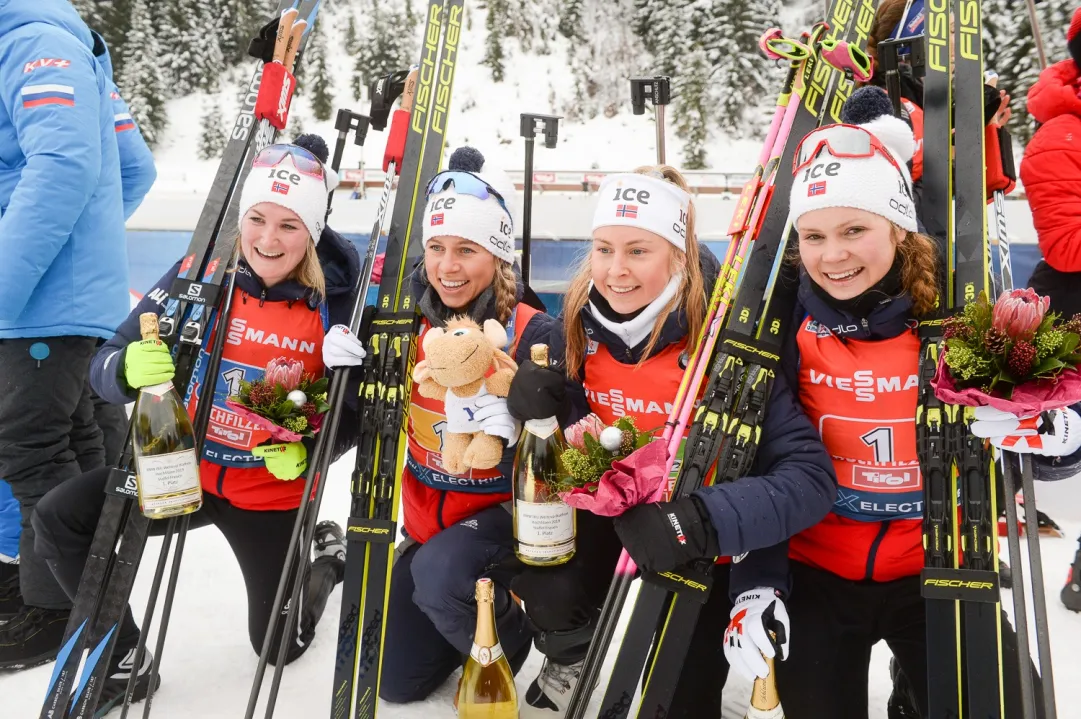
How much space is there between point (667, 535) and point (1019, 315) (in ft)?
2.26

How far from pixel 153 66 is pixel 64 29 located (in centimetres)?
985

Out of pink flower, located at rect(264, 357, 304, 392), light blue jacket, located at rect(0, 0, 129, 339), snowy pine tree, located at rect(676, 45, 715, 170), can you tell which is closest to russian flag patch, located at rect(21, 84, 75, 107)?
light blue jacket, located at rect(0, 0, 129, 339)

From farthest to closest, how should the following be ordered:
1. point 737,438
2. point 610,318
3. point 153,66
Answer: point 153,66
point 610,318
point 737,438

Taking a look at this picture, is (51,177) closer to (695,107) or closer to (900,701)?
(900,701)

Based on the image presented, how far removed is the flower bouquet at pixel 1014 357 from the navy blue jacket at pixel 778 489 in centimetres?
28

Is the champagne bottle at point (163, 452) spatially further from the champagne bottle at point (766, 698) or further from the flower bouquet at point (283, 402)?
the champagne bottle at point (766, 698)


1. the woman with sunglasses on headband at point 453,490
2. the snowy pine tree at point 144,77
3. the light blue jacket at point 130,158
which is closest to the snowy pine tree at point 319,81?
the snowy pine tree at point 144,77

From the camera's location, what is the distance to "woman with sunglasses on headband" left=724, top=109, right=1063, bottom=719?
1435 mm

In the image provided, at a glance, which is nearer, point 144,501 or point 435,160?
point 144,501

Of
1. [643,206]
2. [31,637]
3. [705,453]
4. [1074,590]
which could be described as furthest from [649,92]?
[31,637]

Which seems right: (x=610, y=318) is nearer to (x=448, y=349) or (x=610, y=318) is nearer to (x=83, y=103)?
(x=448, y=349)

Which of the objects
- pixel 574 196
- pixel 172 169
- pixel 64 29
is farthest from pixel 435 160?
pixel 172 169

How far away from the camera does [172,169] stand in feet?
30.9

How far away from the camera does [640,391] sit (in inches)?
66.5
